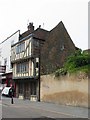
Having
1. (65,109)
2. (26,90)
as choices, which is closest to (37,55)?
(26,90)

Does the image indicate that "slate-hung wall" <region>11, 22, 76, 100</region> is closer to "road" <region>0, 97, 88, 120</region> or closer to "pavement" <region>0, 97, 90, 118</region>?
"pavement" <region>0, 97, 90, 118</region>

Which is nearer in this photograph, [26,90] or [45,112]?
[45,112]

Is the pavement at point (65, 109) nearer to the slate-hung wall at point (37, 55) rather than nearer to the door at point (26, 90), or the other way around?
the slate-hung wall at point (37, 55)

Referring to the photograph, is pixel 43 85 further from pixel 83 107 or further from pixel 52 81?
pixel 83 107

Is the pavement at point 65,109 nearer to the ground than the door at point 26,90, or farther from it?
nearer to the ground

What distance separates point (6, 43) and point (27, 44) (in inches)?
530

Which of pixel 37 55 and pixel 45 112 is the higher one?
pixel 37 55

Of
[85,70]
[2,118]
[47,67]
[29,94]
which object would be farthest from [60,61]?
[2,118]

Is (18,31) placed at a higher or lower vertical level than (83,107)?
higher

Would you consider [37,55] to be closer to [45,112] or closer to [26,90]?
[26,90]

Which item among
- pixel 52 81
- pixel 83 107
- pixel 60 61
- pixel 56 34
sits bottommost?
pixel 83 107

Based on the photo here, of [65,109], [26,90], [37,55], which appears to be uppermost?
[37,55]

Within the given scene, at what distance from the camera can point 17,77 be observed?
130 ft

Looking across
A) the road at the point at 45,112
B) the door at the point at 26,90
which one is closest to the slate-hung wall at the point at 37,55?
the door at the point at 26,90
